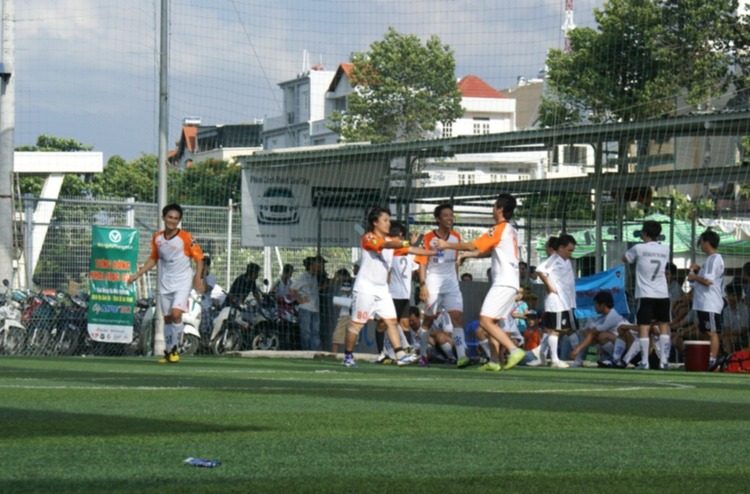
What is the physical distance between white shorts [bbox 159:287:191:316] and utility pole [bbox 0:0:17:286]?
6834 millimetres

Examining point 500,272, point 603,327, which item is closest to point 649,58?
point 603,327

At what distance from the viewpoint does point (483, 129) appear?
103562mm

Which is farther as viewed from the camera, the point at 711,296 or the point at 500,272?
the point at 711,296

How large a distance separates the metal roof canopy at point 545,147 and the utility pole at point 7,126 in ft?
13.1

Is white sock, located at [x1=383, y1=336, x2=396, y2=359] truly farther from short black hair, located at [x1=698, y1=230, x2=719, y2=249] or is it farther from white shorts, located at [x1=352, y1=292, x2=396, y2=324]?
short black hair, located at [x1=698, y1=230, x2=719, y2=249]

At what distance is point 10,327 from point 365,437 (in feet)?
53.0

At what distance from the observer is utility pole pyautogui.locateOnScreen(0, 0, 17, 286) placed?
22484 mm

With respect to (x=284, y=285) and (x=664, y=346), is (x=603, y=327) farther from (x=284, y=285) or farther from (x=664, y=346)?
(x=284, y=285)

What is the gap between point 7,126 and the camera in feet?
74.4

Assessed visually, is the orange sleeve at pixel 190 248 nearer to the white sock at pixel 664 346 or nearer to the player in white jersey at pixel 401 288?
the player in white jersey at pixel 401 288

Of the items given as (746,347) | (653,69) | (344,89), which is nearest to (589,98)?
(653,69)

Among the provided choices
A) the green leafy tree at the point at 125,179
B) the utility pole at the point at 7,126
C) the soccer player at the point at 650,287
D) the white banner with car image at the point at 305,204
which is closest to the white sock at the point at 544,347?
the soccer player at the point at 650,287

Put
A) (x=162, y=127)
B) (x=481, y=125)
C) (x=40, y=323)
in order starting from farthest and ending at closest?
(x=481, y=125) → (x=162, y=127) → (x=40, y=323)

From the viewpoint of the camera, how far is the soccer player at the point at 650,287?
1792cm
